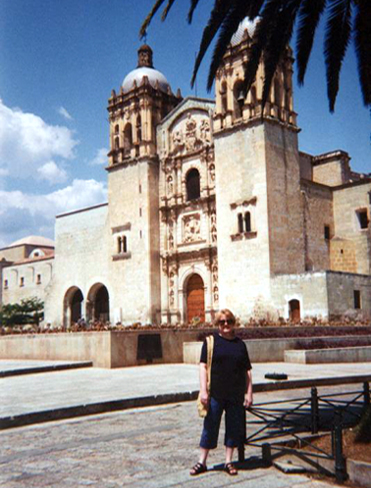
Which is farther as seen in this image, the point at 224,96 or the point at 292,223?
the point at 224,96

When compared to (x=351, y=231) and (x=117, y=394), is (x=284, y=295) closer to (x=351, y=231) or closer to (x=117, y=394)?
(x=351, y=231)

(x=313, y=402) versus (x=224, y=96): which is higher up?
(x=224, y=96)

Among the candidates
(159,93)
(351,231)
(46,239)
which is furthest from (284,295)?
(46,239)

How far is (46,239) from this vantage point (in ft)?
204

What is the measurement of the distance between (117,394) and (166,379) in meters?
2.56

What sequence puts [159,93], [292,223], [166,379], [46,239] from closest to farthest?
[166,379], [292,223], [159,93], [46,239]

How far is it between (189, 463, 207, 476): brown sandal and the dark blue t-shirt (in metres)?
0.59

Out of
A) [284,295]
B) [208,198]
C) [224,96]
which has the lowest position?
[284,295]

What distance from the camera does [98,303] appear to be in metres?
37.9

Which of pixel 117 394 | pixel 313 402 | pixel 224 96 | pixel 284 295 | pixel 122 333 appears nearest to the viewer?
pixel 313 402

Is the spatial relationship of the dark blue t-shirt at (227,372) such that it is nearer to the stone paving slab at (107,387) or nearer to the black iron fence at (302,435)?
the black iron fence at (302,435)

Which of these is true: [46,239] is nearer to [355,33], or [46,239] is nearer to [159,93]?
[159,93]

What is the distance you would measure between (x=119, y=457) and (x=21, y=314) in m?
41.6

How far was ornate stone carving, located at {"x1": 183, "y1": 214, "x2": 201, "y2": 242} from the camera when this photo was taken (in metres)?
32.9
